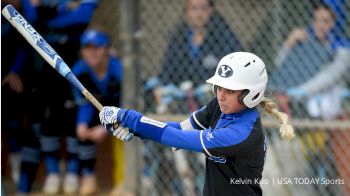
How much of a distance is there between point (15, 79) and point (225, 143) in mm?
2945

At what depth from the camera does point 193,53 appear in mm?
6672

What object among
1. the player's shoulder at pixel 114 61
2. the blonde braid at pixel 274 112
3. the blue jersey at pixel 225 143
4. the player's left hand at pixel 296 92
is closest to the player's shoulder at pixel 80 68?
the player's shoulder at pixel 114 61

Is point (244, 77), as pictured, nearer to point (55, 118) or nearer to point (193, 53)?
point (193, 53)

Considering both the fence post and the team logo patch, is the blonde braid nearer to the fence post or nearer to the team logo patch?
the team logo patch

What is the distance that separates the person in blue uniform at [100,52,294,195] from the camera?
4684mm

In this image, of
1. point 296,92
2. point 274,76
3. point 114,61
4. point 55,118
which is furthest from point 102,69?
point 296,92

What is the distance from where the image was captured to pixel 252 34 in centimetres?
671

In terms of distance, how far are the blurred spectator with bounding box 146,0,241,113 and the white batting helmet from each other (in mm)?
1767

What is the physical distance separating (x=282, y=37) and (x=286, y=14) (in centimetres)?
18

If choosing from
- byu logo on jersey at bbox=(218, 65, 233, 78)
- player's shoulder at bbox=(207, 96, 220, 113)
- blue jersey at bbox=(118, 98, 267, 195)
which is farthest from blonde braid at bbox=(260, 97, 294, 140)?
byu logo on jersey at bbox=(218, 65, 233, 78)

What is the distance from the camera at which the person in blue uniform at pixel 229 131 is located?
15.4ft

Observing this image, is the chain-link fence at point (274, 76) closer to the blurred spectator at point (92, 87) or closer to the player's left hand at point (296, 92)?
the player's left hand at point (296, 92)

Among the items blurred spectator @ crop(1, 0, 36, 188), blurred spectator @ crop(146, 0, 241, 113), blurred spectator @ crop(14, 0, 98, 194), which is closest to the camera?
blurred spectator @ crop(146, 0, 241, 113)

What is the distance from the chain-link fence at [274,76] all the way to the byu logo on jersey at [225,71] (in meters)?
1.66
